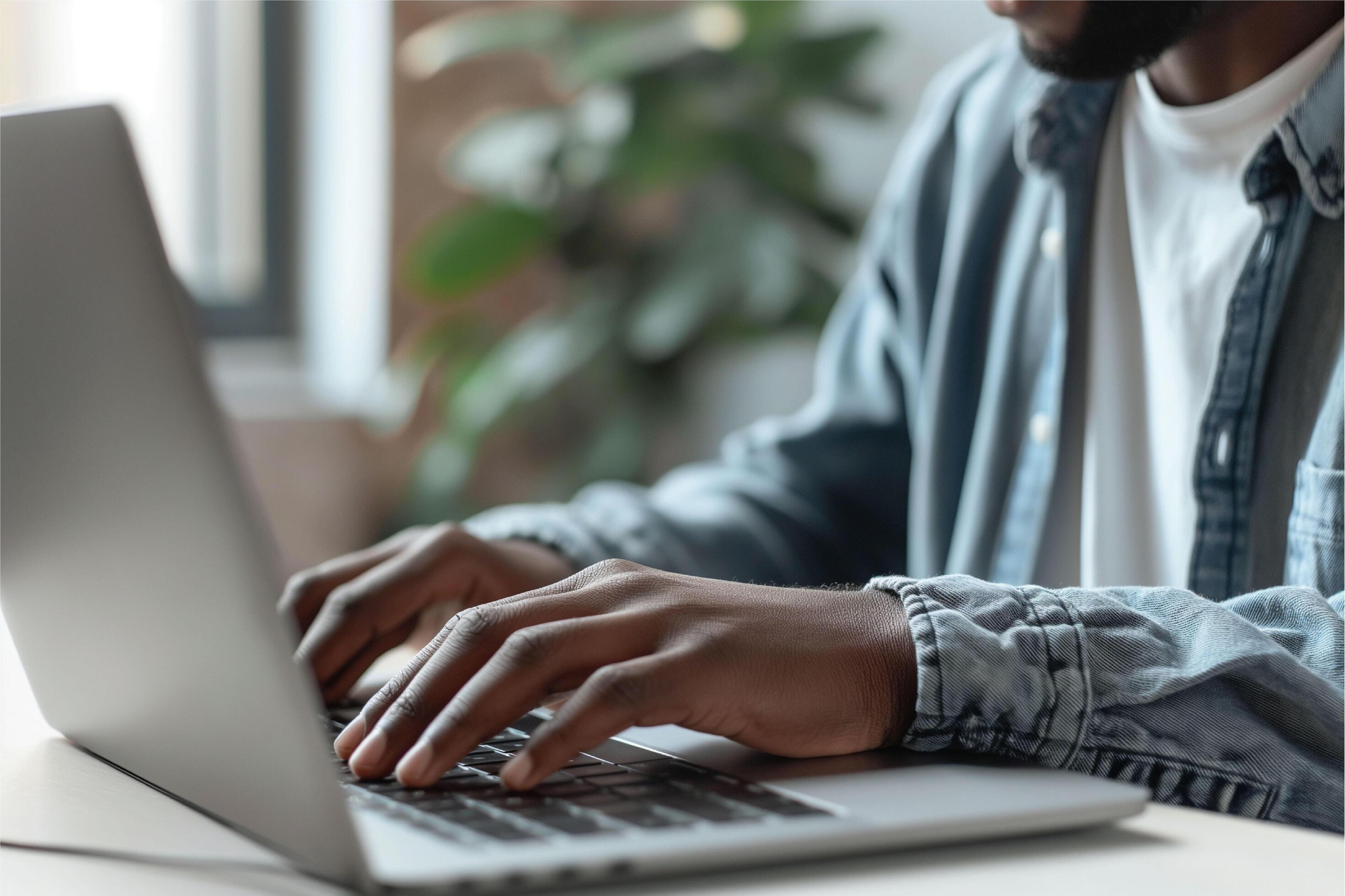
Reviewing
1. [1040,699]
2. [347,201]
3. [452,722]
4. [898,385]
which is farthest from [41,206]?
[347,201]

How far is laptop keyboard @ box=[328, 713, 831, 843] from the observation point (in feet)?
1.26

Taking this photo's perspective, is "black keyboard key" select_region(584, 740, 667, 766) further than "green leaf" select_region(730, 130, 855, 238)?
No

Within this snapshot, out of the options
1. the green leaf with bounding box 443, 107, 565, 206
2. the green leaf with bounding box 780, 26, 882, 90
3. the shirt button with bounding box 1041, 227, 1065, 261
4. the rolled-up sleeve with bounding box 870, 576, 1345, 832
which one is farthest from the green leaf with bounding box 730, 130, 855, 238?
the rolled-up sleeve with bounding box 870, 576, 1345, 832

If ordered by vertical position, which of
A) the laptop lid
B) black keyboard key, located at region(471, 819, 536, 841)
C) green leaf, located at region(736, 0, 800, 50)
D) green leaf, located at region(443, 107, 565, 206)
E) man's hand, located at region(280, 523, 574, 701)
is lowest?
man's hand, located at region(280, 523, 574, 701)

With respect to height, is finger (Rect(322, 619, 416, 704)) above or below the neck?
below

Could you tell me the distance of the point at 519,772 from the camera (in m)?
0.42

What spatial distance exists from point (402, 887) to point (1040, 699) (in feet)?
0.83

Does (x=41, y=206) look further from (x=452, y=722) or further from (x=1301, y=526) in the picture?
(x=1301, y=526)

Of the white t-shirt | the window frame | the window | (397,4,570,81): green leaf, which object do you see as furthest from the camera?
the window frame

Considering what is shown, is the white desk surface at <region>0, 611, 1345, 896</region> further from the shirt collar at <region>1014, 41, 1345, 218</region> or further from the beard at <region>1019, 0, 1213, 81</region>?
the beard at <region>1019, 0, 1213, 81</region>

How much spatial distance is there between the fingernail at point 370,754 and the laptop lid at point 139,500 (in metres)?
0.04

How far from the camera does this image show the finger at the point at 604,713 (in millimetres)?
423

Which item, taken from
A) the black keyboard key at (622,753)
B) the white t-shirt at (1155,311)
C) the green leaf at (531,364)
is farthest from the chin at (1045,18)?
the green leaf at (531,364)

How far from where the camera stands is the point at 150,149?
2.74 m
